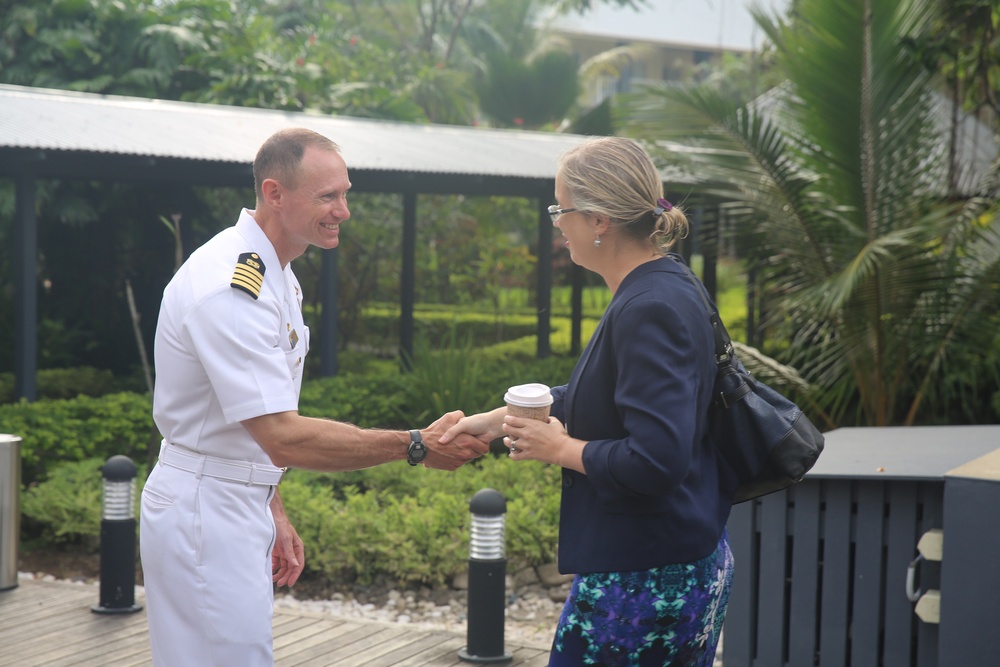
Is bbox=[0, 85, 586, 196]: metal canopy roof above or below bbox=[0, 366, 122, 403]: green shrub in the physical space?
above

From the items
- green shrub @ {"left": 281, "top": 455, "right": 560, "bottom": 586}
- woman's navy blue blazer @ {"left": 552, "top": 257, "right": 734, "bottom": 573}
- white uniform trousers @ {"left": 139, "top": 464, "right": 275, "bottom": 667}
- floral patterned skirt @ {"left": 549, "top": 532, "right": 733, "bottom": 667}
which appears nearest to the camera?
woman's navy blue blazer @ {"left": 552, "top": 257, "right": 734, "bottom": 573}

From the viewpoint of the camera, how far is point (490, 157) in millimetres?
12039

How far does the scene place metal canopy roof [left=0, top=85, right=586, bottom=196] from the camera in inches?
364

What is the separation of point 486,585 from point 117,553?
6.16 ft

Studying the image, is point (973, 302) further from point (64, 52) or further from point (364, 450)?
point (64, 52)

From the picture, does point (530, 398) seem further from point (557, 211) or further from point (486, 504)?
point (486, 504)

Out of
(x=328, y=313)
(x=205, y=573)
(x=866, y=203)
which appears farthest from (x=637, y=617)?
(x=328, y=313)

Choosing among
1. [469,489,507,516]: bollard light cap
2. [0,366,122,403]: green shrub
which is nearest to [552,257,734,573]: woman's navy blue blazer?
[469,489,507,516]: bollard light cap

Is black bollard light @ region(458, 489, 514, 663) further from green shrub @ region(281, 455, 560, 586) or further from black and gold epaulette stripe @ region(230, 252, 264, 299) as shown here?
black and gold epaulette stripe @ region(230, 252, 264, 299)

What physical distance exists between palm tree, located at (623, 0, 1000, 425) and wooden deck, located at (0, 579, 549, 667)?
3.94m

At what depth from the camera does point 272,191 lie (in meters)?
2.62

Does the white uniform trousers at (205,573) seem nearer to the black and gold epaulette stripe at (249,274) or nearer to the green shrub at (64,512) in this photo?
the black and gold epaulette stripe at (249,274)

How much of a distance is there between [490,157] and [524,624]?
733cm

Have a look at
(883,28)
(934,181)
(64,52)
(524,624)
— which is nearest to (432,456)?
(524,624)
